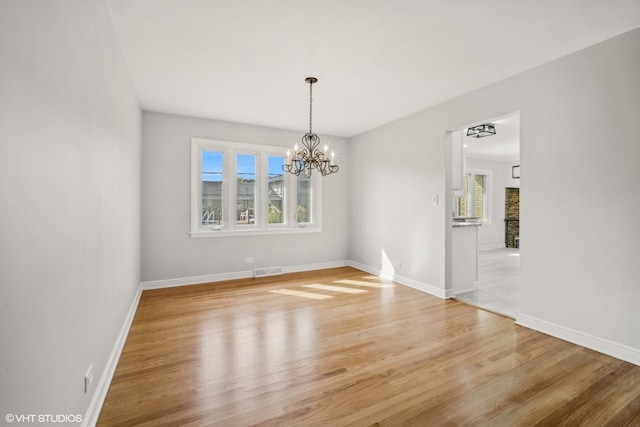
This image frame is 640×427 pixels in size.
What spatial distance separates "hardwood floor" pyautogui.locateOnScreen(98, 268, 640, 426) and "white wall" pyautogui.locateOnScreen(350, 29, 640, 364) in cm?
33

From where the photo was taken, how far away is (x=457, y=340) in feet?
9.39

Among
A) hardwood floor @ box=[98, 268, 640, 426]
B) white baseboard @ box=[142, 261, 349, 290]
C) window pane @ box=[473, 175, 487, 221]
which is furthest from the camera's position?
window pane @ box=[473, 175, 487, 221]

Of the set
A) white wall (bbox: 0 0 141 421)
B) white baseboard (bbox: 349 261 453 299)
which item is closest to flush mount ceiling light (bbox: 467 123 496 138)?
white baseboard (bbox: 349 261 453 299)

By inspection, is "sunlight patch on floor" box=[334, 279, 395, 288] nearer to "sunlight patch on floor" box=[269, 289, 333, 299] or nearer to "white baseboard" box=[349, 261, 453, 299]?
"white baseboard" box=[349, 261, 453, 299]

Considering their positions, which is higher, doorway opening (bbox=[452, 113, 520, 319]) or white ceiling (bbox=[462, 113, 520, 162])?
white ceiling (bbox=[462, 113, 520, 162])

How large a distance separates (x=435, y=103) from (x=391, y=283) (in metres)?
2.82

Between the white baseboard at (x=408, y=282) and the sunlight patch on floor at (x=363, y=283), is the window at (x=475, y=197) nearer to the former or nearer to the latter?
the white baseboard at (x=408, y=282)

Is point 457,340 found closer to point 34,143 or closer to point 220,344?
point 220,344

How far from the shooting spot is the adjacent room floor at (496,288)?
3.80m

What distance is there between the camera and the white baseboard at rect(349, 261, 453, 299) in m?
4.15

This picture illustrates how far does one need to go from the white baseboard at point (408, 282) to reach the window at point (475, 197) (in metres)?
4.18

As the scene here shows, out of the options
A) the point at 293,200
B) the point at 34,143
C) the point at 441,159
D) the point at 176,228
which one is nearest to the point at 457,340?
the point at 441,159

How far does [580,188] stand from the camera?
9.04 ft

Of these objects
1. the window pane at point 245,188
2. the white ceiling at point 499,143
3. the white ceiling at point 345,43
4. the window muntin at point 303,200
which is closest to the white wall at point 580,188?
the white ceiling at point 345,43
